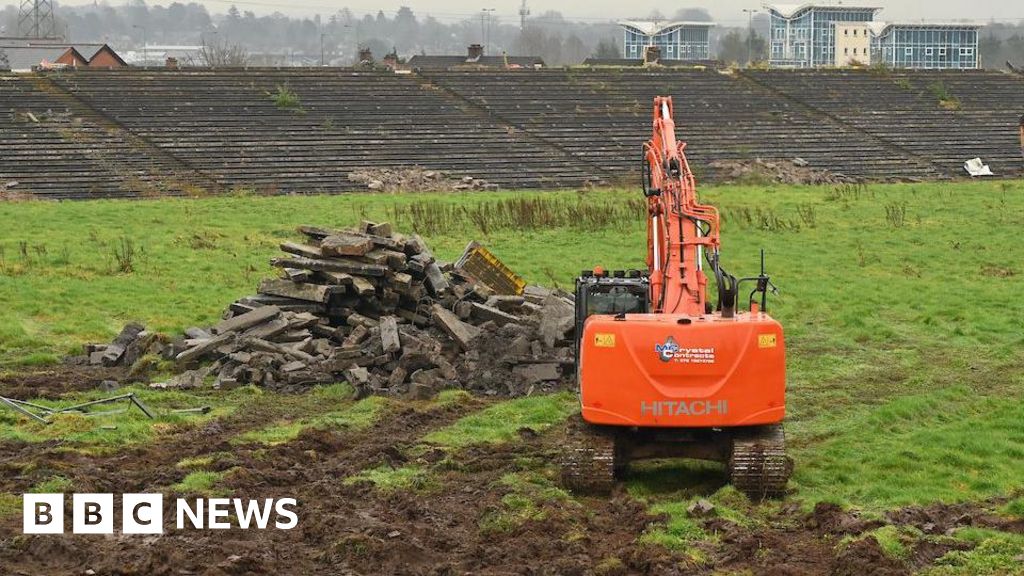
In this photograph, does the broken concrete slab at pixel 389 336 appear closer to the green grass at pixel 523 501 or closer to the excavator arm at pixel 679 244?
the excavator arm at pixel 679 244

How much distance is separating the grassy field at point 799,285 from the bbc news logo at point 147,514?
151cm

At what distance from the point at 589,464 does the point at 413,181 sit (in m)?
39.2

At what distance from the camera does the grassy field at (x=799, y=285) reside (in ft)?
43.3

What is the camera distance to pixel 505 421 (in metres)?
15.1

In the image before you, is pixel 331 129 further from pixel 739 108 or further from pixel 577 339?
pixel 577 339

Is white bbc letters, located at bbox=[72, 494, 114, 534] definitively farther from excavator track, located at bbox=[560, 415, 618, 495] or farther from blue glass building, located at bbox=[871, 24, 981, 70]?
blue glass building, located at bbox=[871, 24, 981, 70]

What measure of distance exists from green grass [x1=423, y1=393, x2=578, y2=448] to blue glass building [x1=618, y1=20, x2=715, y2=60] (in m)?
138

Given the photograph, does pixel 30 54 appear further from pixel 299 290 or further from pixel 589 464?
pixel 589 464

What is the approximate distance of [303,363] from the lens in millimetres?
17172

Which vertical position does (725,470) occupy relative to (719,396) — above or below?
below

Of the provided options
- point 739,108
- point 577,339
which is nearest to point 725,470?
point 577,339

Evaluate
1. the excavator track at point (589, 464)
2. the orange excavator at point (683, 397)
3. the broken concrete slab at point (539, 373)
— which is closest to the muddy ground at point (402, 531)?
the excavator track at point (589, 464)

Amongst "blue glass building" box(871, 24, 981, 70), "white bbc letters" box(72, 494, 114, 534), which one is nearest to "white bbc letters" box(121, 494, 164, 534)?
"white bbc letters" box(72, 494, 114, 534)

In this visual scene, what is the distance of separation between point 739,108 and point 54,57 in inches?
1617
